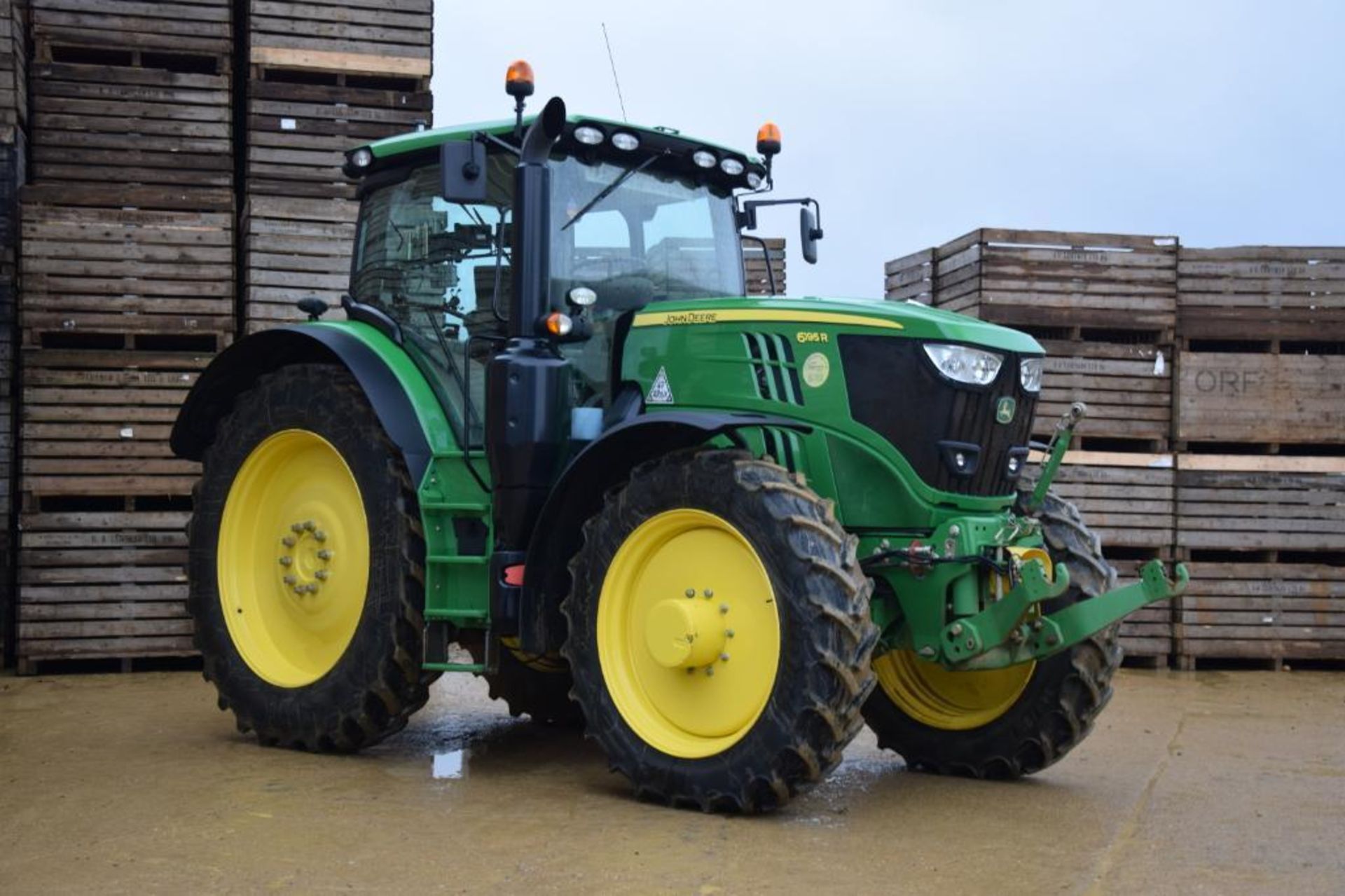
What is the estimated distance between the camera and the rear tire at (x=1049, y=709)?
574cm

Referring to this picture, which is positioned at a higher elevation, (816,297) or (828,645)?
(816,297)

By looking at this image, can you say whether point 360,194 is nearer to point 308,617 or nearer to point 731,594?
point 308,617

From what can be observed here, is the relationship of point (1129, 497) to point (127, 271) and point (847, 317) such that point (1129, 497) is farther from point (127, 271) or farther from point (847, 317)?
point (127, 271)

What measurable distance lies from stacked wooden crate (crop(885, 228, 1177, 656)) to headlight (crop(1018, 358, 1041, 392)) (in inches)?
178

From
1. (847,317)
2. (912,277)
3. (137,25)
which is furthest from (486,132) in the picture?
(912,277)

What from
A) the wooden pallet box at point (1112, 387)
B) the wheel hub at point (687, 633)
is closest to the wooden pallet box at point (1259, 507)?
the wooden pallet box at point (1112, 387)

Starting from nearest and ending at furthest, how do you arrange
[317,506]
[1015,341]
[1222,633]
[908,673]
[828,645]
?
[828,645] < [1015,341] < [908,673] < [317,506] < [1222,633]

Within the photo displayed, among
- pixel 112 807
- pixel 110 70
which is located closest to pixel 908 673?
pixel 112 807

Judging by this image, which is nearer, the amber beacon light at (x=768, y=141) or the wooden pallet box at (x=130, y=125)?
the amber beacon light at (x=768, y=141)

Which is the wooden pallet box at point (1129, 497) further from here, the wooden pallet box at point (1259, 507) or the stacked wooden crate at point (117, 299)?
the stacked wooden crate at point (117, 299)

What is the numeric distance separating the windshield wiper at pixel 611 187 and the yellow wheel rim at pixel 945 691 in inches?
80.1

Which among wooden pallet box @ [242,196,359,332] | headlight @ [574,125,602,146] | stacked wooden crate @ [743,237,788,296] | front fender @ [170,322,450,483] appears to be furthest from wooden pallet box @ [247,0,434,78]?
headlight @ [574,125,602,146]

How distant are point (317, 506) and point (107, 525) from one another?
3.14 metres

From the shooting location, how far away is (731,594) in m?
5.19
